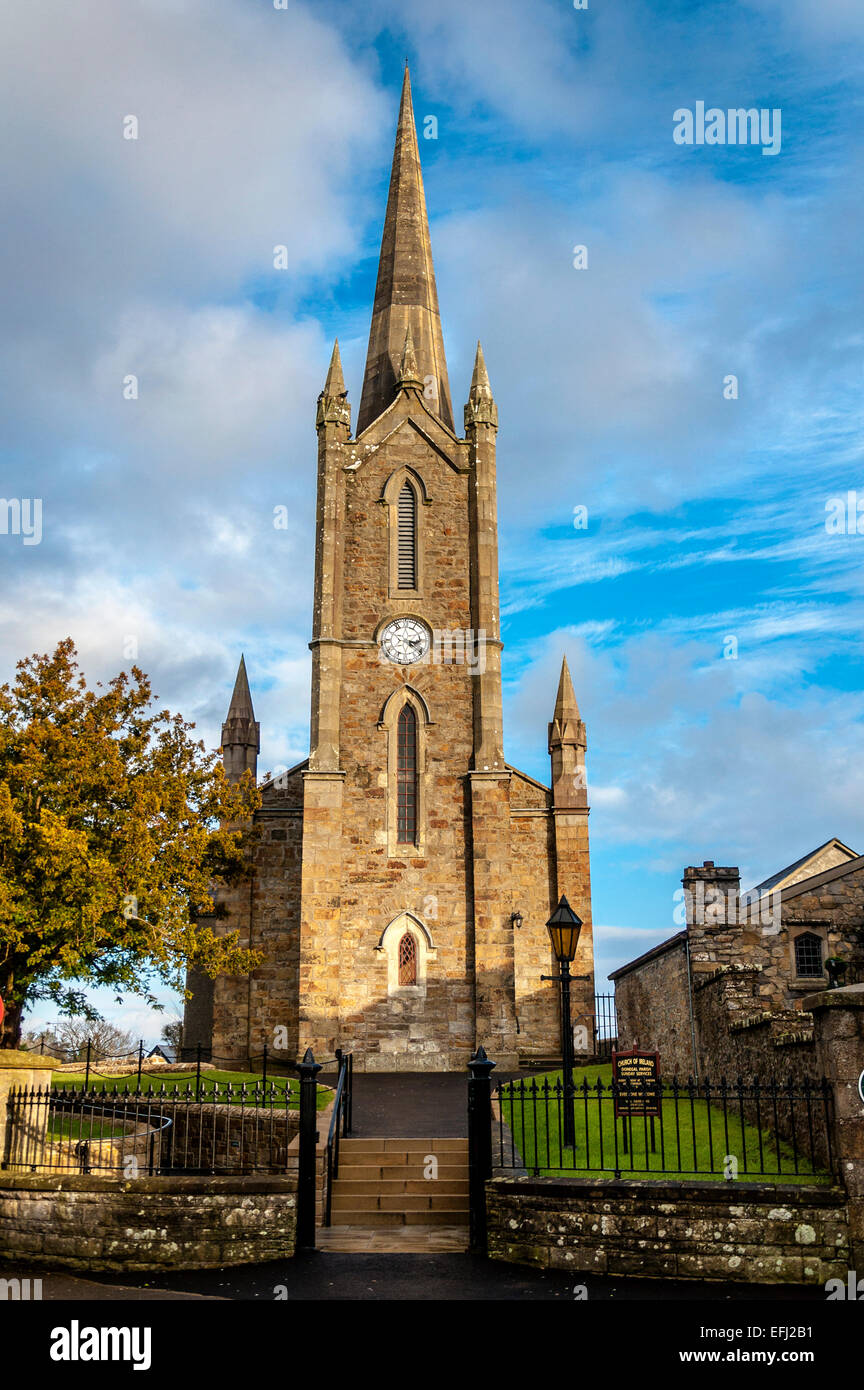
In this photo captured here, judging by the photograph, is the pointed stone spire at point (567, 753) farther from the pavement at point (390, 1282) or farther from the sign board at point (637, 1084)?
the pavement at point (390, 1282)

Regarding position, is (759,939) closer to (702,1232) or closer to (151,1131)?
(702,1232)

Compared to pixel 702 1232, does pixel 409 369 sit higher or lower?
higher

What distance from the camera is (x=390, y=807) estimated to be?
28906mm

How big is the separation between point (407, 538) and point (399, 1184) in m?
20.8

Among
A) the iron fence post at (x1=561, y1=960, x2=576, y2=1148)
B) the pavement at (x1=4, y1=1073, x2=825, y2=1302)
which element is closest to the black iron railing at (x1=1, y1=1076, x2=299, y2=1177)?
the pavement at (x1=4, y1=1073, x2=825, y2=1302)

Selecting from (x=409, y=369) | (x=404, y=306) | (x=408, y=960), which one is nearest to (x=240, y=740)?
(x=408, y=960)

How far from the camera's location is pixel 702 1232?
10094 mm

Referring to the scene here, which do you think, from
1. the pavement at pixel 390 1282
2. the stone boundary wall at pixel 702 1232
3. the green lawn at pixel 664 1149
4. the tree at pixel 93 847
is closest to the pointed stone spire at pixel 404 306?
the tree at pixel 93 847

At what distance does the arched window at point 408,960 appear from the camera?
27.6 meters

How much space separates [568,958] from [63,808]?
458 inches

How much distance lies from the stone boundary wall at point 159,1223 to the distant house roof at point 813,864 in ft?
79.6
